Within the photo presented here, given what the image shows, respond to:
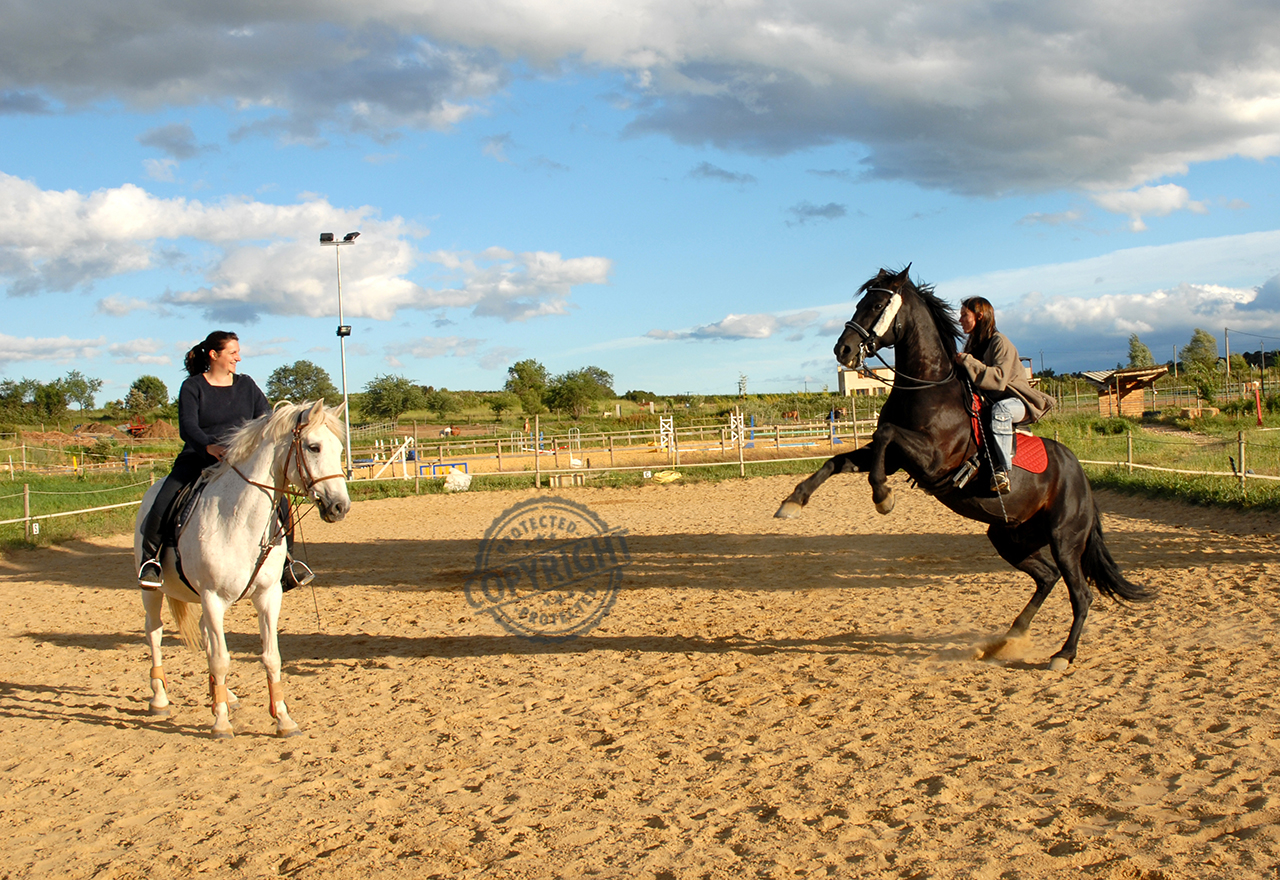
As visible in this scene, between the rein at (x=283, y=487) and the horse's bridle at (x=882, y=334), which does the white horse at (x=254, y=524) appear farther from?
the horse's bridle at (x=882, y=334)

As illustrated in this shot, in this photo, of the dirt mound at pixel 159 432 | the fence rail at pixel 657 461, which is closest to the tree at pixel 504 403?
the dirt mound at pixel 159 432

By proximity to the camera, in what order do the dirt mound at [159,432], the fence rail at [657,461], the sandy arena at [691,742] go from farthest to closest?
the dirt mound at [159,432] → the fence rail at [657,461] → the sandy arena at [691,742]

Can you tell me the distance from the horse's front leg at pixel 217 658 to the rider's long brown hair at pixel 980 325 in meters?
5.45

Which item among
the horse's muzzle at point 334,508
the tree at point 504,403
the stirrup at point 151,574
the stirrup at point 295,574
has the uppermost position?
the tree at point 504,403

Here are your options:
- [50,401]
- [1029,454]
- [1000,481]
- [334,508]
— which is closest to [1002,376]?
[1029,454]

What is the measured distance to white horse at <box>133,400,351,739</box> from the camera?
460cm

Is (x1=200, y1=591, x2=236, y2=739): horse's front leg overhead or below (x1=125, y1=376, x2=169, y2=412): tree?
below

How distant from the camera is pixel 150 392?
7988 cm

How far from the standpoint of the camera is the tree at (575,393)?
6700 centimetres

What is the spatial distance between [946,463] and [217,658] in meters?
4.90

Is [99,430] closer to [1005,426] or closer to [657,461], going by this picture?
[657,461]

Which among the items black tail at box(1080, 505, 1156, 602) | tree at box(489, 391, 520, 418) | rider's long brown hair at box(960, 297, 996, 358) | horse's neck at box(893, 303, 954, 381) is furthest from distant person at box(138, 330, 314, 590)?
tree at box(489, 391, 520, 418)

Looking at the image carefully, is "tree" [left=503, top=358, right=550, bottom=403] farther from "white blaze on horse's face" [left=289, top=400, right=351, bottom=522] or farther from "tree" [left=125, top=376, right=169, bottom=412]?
"white blaze on horse's face" [left=289, top=400, right=351, bottom=522]

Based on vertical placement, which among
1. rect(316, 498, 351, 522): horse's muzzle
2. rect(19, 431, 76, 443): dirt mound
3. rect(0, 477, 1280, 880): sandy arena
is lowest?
rect(0, 477, 1280, 880): sandy arena
